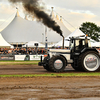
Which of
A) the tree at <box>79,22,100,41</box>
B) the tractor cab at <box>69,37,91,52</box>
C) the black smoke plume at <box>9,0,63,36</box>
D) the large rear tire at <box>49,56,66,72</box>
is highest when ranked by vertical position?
the tree at <box>79,22,100,41</box>

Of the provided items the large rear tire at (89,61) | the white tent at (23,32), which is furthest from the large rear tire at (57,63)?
the white tent at (23,32)

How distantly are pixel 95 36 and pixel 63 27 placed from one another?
2837 centimetres

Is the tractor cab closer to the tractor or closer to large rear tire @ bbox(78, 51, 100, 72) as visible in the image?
the tractor

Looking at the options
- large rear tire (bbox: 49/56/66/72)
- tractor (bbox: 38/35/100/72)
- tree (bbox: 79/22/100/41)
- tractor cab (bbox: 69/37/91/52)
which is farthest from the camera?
tree (bbox: 79/22/100/41)

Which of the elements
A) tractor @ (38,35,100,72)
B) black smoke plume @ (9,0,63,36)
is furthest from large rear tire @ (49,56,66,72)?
black smoke plume @ (9,0,63,36)

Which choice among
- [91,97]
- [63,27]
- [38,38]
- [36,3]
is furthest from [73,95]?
[63,27]

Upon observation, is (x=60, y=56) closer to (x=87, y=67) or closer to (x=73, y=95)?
(x=87, y=67)

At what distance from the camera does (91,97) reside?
727 centimetres

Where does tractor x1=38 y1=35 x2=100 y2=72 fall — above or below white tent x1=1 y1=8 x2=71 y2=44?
below

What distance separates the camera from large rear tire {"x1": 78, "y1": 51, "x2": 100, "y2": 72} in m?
14.7

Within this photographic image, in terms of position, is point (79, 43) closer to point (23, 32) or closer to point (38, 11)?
point (38, 11)

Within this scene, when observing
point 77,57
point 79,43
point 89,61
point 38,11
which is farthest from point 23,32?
point 89,61

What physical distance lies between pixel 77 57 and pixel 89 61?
0.84 metres

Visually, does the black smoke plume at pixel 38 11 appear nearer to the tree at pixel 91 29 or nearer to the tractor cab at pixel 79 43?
the tractor cab at pixel 79 43
